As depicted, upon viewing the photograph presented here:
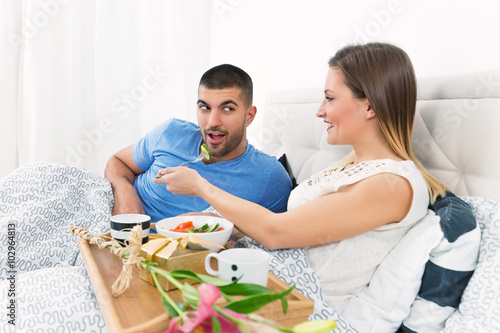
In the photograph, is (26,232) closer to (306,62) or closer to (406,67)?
(406,67)

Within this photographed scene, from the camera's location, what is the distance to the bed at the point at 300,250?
2.71ft

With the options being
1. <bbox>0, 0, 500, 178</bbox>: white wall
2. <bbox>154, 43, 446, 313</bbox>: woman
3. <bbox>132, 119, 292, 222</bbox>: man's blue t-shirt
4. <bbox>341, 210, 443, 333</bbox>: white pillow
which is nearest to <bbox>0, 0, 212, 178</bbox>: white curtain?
<bbox>0, 0, 500, 178</bbox>: white wall

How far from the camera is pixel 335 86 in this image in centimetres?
116

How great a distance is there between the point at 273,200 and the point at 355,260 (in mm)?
626

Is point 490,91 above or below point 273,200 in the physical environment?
above

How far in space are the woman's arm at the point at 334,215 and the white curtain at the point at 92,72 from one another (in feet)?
5.55

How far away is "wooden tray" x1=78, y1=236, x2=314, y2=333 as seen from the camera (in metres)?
0.61

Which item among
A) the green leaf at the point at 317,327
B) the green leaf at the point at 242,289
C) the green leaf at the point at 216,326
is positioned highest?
the green leaf at the point at 317,327

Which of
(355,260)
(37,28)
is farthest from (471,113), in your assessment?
(37,28)

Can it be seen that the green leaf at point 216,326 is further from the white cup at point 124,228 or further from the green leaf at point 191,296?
the white cup at point 124,228

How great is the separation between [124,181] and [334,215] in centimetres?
113

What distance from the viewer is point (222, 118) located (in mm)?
1627

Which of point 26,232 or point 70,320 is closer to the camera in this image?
point 70,320

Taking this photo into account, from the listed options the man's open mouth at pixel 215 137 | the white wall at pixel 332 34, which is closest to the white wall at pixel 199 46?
the white wall at pixel 332 34
